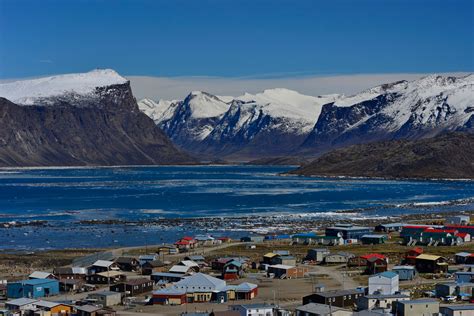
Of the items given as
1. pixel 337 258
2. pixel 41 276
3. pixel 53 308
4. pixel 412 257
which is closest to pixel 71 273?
pixel 41 276

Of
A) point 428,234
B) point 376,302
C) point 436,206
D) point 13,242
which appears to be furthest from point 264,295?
point 436,206

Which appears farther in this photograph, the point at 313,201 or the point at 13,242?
the point at 313,201

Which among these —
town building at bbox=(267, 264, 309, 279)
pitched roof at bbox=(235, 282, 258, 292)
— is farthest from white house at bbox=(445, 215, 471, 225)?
pitched roof at bbox=(235, 282, 258, 292)

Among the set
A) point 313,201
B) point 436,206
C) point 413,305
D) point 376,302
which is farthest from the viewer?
point 313,201

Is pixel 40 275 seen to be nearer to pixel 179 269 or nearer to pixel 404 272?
pixel 179 269

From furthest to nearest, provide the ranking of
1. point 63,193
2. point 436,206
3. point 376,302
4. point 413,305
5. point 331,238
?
1. point 63,193
2. point 436,206
3. point 331,238
4. point 376,302
5. point 413,305

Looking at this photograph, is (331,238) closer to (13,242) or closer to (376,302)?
(13,242)

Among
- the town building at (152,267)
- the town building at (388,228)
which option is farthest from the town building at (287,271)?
the town building at (388,228)

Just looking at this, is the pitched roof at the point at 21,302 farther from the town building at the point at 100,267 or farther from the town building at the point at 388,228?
the town building at the point at 388,228
